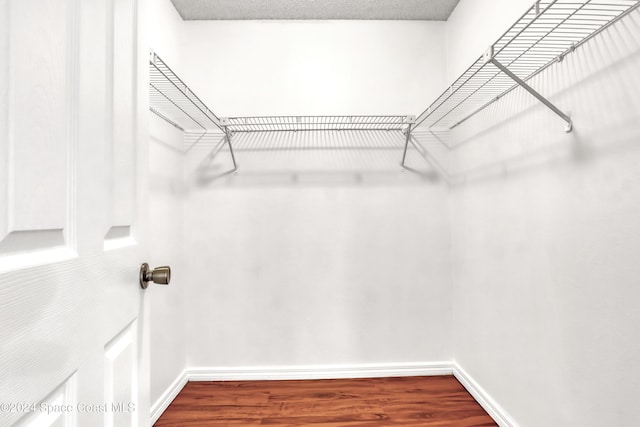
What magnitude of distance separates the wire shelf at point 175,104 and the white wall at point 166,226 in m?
0.07

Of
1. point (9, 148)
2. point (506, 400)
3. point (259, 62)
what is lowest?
point (506, 400)

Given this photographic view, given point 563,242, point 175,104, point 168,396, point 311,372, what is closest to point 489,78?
point 563,242

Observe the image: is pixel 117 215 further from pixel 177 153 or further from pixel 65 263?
pixel 177 153

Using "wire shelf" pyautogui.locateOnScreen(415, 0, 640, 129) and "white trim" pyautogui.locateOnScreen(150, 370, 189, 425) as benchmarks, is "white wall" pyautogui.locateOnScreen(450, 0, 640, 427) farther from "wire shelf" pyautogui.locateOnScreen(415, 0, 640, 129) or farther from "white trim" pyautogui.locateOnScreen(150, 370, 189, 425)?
"white trim" pyautogui.locateOnScreen(150, 370, 189, 425)

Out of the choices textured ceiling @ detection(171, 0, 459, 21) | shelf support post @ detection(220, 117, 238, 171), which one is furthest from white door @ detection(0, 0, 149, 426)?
textured ceiling @ detection(171, 0, 459, 21)

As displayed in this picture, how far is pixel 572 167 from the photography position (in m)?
1.20

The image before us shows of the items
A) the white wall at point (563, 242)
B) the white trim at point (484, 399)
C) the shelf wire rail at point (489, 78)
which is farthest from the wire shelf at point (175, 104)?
the white trim at point (484, 399)

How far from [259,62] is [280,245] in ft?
3.81

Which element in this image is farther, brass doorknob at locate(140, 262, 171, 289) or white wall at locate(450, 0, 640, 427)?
white wall at locate(450, 0, 640, 427)

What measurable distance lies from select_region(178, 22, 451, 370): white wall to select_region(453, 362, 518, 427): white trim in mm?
138

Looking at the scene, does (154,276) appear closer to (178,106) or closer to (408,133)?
(178,106)

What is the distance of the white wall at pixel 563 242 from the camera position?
3.29ft

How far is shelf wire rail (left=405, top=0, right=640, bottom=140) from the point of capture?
0.96 m

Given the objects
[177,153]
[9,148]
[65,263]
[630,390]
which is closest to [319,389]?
[630,390]
